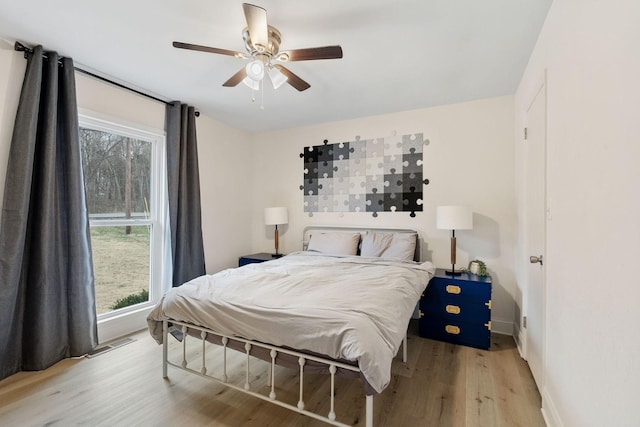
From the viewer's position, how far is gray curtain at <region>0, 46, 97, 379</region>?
212 centimetres

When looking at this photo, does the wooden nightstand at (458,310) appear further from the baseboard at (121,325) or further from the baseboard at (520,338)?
the baseboard at (121,325)

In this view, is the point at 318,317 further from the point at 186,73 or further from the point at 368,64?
the point at 186,73

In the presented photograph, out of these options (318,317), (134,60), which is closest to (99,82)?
(134,60)

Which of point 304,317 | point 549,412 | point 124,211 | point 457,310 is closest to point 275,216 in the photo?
point 124,211

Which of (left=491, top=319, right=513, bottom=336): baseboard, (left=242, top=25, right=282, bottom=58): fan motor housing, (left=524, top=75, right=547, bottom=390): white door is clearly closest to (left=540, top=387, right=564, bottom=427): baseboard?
(left=524, top=75, right=547, bottom=390): white door

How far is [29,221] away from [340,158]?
308cm

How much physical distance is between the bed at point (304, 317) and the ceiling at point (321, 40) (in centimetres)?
174

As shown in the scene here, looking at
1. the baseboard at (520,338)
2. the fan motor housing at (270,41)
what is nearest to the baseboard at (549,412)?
the baseboard at (520,338)

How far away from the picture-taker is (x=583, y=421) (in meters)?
1.22

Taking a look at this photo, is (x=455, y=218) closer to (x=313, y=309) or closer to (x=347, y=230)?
(x=347, y=230)

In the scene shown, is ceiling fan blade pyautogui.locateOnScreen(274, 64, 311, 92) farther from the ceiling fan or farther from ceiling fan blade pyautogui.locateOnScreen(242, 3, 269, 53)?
ceiling fan blade pyautogui.locateOnScreen(242, 3, 269, 53)

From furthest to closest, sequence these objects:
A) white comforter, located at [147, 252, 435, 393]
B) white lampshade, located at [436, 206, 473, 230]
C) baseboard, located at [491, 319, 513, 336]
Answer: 1. baseboard, located at [491, 319, 513, 336]
2. white lampshade, located at [436, 206, 473, 230]
3. white comforter, located at [147, 252, 435, 393]

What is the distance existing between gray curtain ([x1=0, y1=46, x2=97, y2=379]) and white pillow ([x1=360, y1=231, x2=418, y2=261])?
8.74 ft

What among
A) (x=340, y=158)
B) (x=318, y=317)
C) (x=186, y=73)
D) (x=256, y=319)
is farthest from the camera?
(x=340, y=158)
